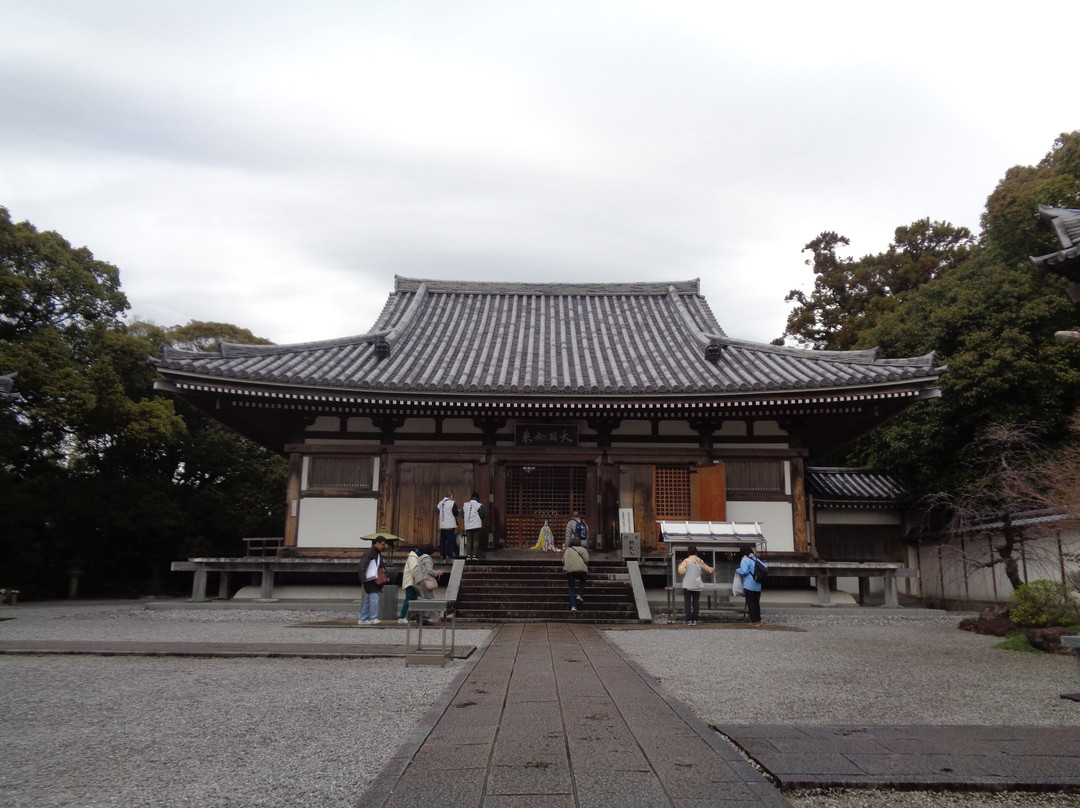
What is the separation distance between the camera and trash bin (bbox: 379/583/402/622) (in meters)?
12.8

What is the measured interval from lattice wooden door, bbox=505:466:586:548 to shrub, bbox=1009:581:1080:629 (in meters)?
8.64

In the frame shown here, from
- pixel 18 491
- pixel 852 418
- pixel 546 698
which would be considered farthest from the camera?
pixel 18 491

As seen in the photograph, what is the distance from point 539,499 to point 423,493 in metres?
2.65

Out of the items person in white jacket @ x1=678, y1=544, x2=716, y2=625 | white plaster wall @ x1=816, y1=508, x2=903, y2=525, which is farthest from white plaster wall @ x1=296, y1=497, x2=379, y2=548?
white plaster wall @ x1=816, y1=508, x2=903, y2=525

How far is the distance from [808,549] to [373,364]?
34.4ft

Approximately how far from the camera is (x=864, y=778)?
4098 millimetres

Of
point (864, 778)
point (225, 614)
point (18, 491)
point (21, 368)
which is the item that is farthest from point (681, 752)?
point (18, 491)

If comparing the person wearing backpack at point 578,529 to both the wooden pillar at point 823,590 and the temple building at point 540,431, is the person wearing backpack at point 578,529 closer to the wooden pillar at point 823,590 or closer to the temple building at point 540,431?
the temple building at point 540,431

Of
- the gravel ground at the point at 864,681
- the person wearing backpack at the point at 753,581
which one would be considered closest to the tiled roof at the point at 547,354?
the person wearing backpack at the point at 753,581

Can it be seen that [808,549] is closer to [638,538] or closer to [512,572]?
[638,538]

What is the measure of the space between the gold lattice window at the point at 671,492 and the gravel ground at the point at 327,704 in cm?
549

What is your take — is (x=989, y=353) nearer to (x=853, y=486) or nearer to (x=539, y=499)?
(x=853, y=486)

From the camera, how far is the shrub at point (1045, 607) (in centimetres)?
1057

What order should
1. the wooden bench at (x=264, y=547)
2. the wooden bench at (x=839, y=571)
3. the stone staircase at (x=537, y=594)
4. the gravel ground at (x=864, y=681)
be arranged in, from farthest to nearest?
the wooden bench at (x=264, y=547), the wooden bench at (x=839, y=571), the stone staircase at (x=537, y=594), the gravel ground at (x=864, y=681)
